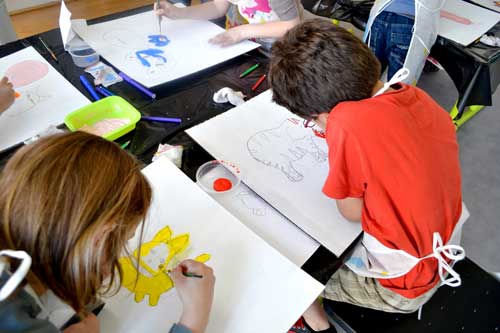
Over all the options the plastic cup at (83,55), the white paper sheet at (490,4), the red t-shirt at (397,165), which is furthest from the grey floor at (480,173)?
the plastic cup at (83,55)

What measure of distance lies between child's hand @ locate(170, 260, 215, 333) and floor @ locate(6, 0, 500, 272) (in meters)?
1.33

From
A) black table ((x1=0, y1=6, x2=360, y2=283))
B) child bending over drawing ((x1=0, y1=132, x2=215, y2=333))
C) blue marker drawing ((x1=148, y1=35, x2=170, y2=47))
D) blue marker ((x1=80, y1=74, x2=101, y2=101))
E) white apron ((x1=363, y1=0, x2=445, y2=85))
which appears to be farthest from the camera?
white apron ((x1=363, y1=0, x2=445, y2=85))

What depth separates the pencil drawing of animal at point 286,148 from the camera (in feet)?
2.42

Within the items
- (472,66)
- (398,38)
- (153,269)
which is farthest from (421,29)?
(153,269)

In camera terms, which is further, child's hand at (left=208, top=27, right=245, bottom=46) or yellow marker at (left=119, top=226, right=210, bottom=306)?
child's hand at (left=208, top=27, right=245, bottom=46)

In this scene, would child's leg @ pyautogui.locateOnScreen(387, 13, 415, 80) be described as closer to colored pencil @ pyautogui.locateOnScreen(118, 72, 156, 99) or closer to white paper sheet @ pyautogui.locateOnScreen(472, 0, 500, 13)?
white paper sheet @ pyautogui.locateOnScreen(472, 0, 500, 13)

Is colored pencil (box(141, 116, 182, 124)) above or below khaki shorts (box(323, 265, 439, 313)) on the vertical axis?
above

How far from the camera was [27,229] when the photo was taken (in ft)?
1.27

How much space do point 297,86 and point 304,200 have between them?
22cm

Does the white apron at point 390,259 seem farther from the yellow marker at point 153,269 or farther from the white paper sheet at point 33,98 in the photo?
the white paper sheet at point 33,98

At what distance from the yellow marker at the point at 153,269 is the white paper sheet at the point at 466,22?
140 cm

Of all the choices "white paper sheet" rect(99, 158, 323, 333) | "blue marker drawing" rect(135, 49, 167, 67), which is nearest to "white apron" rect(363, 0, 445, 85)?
"blue marker drawing" rect(135, 49, 167, 67)

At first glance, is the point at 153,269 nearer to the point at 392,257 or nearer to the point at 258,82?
the point at 392,257

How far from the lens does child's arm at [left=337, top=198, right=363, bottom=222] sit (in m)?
0.65
